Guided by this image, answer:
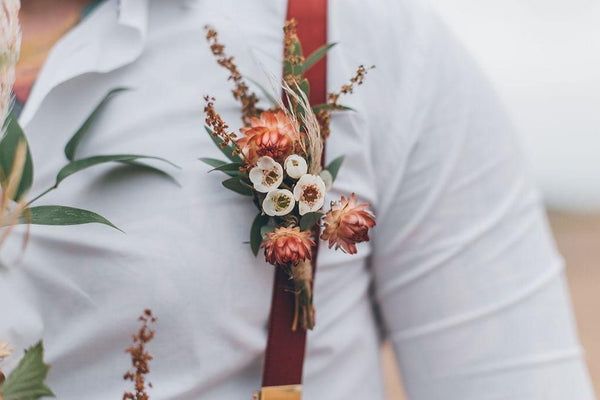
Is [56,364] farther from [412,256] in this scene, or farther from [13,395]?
[412,256]

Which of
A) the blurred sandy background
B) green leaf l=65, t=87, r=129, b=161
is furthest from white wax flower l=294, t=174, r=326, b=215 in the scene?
the blurred sandy background

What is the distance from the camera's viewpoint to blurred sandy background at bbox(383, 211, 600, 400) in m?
4.96

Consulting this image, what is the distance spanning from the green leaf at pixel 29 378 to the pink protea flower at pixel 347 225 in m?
0.24

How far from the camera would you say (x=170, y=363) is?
0.79 meters

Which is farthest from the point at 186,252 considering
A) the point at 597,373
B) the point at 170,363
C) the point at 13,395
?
the point at 597,373

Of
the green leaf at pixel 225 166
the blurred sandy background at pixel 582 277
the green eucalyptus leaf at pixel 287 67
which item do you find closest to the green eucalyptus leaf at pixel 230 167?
the green leaf at pixel 225 166

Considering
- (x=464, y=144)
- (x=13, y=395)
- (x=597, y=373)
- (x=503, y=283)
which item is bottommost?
(x=13, y=395)

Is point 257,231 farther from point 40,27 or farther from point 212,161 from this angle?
point 40,27

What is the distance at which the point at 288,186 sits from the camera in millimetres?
723

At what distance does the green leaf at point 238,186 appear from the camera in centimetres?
76

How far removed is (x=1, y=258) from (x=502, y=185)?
1.83 feet

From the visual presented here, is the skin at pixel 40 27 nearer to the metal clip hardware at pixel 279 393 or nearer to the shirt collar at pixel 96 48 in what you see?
the shirt collar at pixel 96 48

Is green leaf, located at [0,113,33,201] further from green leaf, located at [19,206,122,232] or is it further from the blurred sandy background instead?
the blurred sandy background

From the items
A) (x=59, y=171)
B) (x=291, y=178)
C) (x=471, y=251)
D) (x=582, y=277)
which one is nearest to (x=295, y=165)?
(x=291, y=178)
